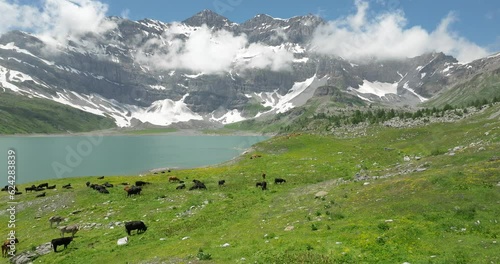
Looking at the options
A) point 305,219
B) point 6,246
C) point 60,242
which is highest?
point 305,219

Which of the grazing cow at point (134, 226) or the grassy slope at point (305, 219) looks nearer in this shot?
the grassy slope at point (305, 219)

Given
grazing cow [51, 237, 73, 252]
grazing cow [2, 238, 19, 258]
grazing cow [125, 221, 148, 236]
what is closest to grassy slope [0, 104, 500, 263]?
grazing cow [125, 221, 148, 236]

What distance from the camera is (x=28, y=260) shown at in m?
26.5

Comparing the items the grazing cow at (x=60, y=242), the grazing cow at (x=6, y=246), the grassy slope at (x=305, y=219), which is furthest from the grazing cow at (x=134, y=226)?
the grazing cow at (x=6, y=246)

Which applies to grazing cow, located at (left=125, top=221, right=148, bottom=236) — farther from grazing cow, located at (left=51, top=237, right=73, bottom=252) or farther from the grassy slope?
grazing cow, located at (left=51, top=237, right=73, bottom=252)

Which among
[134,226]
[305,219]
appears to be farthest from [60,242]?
[305,219]

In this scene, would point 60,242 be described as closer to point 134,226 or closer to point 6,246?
point 134,226

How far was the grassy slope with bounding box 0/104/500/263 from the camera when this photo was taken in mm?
18000

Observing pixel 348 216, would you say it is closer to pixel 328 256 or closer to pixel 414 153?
pixel 328 256

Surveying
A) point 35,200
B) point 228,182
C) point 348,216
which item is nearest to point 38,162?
point 35,200

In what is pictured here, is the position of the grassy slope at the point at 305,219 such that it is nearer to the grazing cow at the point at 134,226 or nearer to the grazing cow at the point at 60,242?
the grazing cow at the point at 134,226

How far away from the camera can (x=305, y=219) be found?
26.1 meters

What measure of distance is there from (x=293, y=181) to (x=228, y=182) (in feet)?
34.8

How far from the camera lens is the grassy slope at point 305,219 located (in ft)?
59.1
